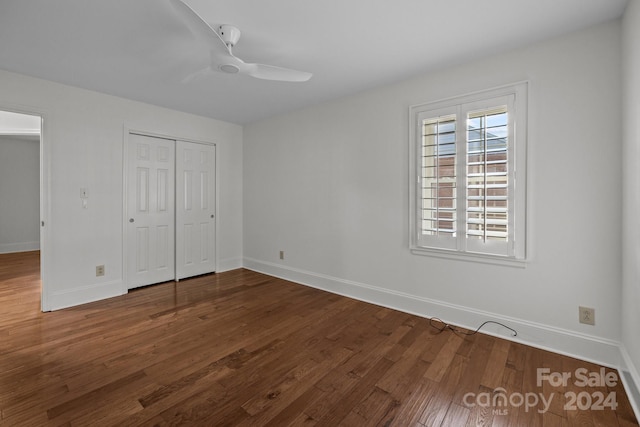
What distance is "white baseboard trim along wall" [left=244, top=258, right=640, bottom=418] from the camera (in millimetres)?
1967

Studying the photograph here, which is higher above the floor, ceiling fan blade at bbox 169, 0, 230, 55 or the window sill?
ceiling fan blade at bbox 169, 0, 230, 55

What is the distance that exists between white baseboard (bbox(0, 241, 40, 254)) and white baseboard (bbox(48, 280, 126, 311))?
476 centimetres

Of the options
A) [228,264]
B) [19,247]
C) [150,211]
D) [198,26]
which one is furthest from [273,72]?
[19,247]

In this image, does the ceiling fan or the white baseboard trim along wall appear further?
the white baseboard trim along wall

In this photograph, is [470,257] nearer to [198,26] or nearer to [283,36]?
[283,36]

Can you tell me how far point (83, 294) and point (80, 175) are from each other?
1326 mm

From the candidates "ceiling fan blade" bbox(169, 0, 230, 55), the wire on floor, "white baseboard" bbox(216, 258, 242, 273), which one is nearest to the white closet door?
"white baseboard" bbox(216, 258, 242, 273)

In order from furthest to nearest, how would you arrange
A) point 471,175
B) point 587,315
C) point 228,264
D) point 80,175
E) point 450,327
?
1. point 228,264
2. point 80,175
3. point 450,327
4. point 471,175
5. point 587,315

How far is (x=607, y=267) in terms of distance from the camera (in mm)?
2074

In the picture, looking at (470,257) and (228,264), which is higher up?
(470,257)

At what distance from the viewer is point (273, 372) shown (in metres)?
2.01

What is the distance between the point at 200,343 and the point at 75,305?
1.89m

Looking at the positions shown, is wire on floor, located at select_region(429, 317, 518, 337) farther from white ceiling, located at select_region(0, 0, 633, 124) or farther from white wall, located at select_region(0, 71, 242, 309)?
white wall, located at select_region(0, 71, 242, 309)

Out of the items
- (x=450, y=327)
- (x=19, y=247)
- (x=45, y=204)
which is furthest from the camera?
(x=19, y=247)
